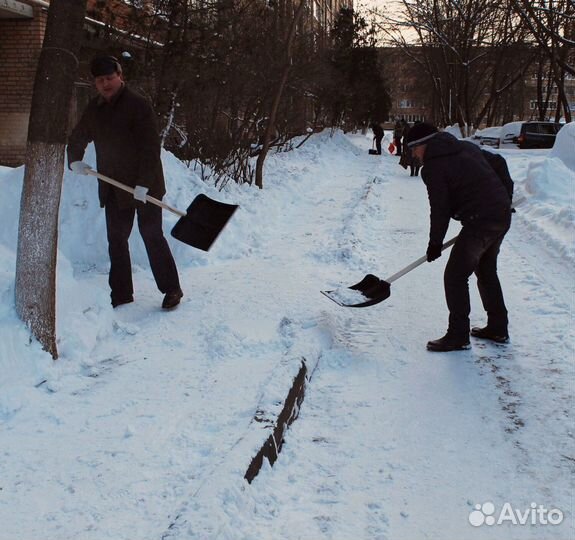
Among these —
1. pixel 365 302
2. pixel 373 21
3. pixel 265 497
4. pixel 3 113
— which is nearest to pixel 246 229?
pixel 365 302

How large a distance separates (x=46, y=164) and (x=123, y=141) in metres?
1.24

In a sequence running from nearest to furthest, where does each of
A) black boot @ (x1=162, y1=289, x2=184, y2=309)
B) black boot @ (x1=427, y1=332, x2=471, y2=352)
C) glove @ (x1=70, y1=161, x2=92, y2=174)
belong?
black boot @ (x1=427, y1=332, x2=471, y2=352) → glove @ (x1=70, y1=161, x2=92, y2=174) → black boot @ (x1=162, y1=289, x2=184, y2=309)

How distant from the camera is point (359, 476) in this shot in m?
3.45

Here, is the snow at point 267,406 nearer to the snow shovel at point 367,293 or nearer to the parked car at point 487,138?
the snow shovel at point 367,293

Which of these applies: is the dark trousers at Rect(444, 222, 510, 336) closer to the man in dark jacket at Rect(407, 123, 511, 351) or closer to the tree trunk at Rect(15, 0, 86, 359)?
the man in dark jacket at Rect(407, 123, 511, 351)

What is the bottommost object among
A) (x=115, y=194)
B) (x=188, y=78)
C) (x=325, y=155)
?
(x=325, y=155)

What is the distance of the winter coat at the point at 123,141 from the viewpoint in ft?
18.0

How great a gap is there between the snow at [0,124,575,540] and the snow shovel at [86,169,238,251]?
0.57m

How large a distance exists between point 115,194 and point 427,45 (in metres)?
37.1

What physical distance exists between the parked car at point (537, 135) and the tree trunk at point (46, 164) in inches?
1117

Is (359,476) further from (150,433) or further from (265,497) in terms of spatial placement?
(150,433)

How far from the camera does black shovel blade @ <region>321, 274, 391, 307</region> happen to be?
536cm

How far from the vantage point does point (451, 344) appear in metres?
5.13

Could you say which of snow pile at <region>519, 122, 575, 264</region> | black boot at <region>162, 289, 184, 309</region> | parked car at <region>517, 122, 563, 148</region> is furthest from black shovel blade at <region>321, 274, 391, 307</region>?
parked car at <region>517, 122, 563, 148</region>
